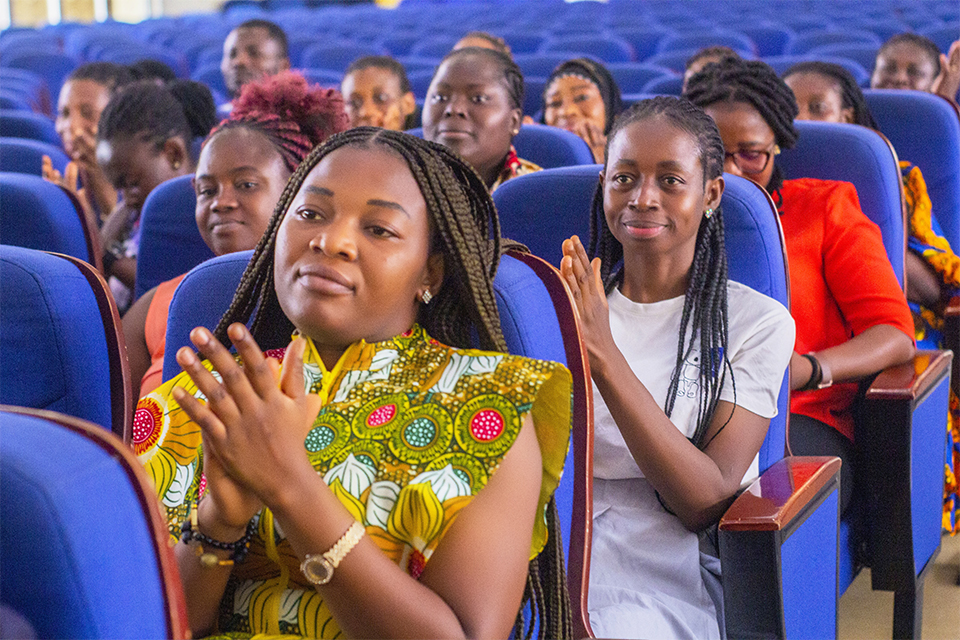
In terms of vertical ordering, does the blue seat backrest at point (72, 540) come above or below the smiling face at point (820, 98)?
below

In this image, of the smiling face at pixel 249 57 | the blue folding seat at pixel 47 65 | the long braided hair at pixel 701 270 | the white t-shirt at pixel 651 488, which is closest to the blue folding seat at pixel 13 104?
the smiling face at pixel 249 57

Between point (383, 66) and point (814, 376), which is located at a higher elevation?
point (383, 66)

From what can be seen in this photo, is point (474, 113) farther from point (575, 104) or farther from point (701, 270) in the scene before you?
point (701, 270)

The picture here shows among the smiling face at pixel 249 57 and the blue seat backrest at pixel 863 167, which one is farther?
the smiling face at pixel 249 57

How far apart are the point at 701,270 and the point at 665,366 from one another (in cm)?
16

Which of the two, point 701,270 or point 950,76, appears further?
point 950,76

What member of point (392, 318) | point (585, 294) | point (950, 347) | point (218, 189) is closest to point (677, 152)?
point (585, 294)

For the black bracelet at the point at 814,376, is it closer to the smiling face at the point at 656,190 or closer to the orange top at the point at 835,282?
the orange top at the point at 835,282

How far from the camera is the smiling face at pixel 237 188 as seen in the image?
1751 mm

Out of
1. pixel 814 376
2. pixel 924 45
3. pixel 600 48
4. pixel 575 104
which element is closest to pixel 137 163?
pixel 575 104

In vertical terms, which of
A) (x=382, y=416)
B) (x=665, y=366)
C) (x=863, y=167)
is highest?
(x=863, y=167)

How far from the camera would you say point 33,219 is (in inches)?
72.5

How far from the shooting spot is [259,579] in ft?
3.48

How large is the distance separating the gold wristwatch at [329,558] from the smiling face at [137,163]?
1.88 m
